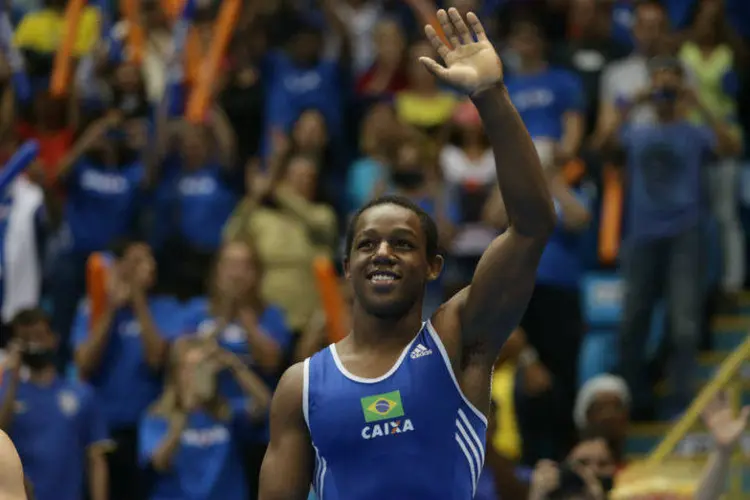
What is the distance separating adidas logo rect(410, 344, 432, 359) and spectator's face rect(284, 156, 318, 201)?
254 inches

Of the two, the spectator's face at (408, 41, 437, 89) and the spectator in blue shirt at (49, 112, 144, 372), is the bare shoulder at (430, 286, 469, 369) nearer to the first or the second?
the spectator in blue shirt at (49, 112, 144, 372)

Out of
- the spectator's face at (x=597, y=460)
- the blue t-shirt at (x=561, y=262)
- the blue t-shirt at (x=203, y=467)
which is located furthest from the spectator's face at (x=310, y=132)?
the spectator's face at (x=597, y=460)

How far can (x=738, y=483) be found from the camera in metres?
9.21

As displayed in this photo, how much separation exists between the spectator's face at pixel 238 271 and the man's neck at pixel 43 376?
1.33m

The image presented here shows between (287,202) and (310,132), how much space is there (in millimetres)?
690

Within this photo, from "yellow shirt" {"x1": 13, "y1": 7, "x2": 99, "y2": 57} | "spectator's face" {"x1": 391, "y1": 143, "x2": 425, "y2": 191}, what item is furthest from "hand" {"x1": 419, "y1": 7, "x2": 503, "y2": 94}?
"yellow shirt" {"x1": 13, "y1": 7, "x2": 99, "y2": 57}

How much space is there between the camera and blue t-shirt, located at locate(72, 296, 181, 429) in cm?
1041

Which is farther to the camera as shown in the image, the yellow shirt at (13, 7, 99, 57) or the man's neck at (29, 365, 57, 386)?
the yellow shirt at (13, 7, 99, 57)

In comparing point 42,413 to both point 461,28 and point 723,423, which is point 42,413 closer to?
point 723,423

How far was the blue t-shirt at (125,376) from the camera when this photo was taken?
10406 mm

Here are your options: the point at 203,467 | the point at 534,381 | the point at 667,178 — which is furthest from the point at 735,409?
the point at 203,467

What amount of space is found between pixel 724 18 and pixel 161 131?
407cm

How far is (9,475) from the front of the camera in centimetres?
459

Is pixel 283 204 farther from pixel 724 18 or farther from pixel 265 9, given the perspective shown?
pixel 724 18
